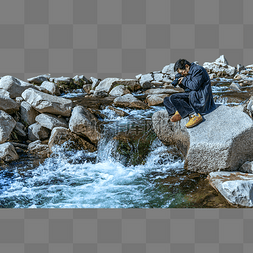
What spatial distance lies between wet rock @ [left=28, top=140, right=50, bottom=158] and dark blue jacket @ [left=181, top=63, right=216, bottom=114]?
4.60m

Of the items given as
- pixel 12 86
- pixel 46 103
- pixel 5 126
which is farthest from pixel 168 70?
pixel 5 126

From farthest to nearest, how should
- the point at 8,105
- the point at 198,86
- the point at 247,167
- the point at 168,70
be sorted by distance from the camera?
the point at 168,70 → the point at 8,105 → the point at 198,86 → the point at 247,167

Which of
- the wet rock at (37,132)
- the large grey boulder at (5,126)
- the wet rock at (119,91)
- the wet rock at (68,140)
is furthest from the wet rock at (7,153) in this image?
the wet rock at (119,91)

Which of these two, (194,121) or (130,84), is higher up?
(130,84)

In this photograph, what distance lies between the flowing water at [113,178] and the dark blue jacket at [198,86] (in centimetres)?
141

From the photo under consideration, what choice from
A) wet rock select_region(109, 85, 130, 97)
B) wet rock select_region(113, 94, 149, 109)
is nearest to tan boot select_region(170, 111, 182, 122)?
wet rock select_region(113, 94, 149, 109)

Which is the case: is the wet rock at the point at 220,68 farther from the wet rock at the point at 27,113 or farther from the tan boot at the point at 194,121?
the wet rock at the point at 27,113

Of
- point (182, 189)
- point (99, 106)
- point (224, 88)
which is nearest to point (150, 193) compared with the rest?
point (182, 189)

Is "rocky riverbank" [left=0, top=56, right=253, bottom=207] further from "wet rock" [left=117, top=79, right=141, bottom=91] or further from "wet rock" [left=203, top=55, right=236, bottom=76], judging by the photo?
"wet rock" [left=203, top=55, right=236, bottom=76]

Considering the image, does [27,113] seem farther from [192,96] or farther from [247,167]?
[247,167]

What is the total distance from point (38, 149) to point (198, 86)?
5.21 metres

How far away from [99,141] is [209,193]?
374 centimetres

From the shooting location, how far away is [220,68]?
19172 millimetres

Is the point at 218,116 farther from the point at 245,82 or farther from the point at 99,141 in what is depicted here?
the point at 245,82
